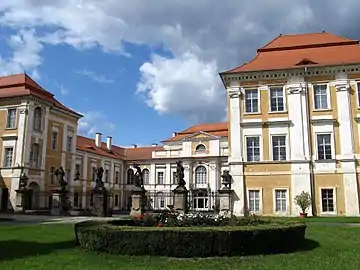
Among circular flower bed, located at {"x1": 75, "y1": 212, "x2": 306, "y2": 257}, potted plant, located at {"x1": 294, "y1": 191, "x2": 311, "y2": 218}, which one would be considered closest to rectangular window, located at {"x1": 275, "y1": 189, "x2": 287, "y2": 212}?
potted plant, located at {"x1": 294, "y1": 191, "x2": 311, "y2": 218}

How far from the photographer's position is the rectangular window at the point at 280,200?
28.1 m

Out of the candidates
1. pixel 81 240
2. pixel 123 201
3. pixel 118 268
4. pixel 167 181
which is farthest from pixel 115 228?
pixel 123 201

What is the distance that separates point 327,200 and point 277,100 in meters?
7.61

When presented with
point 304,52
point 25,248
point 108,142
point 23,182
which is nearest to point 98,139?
point 108,142

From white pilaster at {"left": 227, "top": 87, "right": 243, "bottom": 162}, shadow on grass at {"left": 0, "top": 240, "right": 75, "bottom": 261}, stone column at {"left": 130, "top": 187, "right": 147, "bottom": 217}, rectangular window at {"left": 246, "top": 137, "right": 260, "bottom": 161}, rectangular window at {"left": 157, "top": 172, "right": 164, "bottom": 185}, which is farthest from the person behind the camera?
rectangular window at {"left": 157, "top": 172, "right": 164, "bottom": 185}

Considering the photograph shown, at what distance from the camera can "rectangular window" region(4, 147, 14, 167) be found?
3725cm

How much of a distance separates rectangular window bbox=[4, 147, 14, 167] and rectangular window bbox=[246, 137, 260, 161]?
2142cm

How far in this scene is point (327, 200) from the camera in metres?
27.7

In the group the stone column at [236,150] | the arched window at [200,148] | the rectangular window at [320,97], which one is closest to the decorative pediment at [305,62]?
the rectangular window at [320,97]

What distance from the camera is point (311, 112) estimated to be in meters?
28.7

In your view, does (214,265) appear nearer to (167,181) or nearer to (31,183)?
(31,183)

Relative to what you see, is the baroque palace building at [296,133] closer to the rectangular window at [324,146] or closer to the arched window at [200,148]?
the rectangular window at [324,146]

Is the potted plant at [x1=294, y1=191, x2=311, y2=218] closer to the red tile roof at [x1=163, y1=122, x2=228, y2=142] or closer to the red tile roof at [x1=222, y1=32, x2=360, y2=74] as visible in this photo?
the red tile roof at [x1=222, y1=32, x2=360, y2=74]

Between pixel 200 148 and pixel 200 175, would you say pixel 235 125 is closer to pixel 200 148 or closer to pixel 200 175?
pixel 200 148
